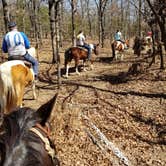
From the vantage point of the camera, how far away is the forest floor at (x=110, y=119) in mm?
6863

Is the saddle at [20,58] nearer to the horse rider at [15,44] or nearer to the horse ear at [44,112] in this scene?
the horse rider at [15,44]

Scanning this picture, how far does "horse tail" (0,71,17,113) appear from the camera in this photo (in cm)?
761

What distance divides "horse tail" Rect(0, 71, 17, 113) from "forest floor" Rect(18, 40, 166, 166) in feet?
3.48

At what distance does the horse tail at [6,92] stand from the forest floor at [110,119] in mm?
1059

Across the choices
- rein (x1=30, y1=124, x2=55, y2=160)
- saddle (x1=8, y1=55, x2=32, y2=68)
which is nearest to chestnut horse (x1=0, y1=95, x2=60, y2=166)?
rein (x1=30, y1=124, x2=55, y2=160)

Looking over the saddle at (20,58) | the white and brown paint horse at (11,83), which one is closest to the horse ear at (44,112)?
the white and brown paint horse at (11,83)

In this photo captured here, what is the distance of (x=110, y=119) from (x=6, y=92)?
110 inches

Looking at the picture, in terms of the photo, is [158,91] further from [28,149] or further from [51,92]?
[28,149]

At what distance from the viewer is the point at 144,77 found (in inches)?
494

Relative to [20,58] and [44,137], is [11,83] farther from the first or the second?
[44,137]

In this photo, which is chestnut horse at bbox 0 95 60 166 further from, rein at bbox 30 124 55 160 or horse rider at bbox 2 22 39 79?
horse rider at bbox 2 22 39 79

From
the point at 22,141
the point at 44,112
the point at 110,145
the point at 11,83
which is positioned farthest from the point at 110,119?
the point at 22,141

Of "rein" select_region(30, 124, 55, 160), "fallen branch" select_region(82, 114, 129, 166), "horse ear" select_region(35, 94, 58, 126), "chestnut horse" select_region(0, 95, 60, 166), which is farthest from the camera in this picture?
"fallen branch" select_region(82, 114, 129, 166)

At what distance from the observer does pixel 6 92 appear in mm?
7648
